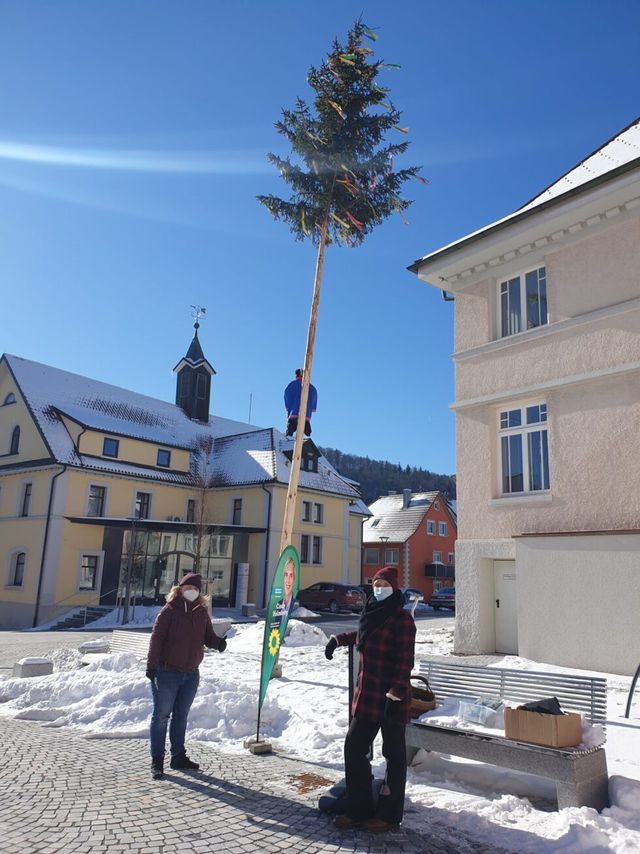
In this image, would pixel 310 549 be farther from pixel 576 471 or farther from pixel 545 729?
pixel 545 729

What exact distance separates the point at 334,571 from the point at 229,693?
29.5 metres

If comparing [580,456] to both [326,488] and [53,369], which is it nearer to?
[326,488]

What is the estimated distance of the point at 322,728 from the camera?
7070mm

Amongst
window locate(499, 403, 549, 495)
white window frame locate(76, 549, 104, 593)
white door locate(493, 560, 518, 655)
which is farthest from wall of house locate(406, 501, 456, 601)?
window locate(499, 403, 549, 495)

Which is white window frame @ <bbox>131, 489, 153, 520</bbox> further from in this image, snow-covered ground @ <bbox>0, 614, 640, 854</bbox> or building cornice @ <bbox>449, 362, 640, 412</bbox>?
building cornice @ <bbox>449, 362, 640, 412</bbox>

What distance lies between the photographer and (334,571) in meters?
37.1

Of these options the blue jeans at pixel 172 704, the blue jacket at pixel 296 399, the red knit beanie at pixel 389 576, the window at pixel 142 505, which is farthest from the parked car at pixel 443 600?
the red knit beanie at pixel 389 576

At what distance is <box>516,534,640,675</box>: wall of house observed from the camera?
1052 cm

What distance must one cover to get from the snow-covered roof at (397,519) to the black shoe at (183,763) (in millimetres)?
43169

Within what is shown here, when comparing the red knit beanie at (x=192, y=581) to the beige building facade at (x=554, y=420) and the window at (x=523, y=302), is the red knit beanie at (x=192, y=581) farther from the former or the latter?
the window at (x=523, y=302)

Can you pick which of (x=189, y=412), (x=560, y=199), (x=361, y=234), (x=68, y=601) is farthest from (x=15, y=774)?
(x=189, y=412)

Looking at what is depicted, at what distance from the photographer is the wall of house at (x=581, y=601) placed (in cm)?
1052

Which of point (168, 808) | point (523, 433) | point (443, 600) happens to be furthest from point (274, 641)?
point (443, 600)

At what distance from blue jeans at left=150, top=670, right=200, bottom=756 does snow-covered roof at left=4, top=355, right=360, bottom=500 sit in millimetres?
24509
